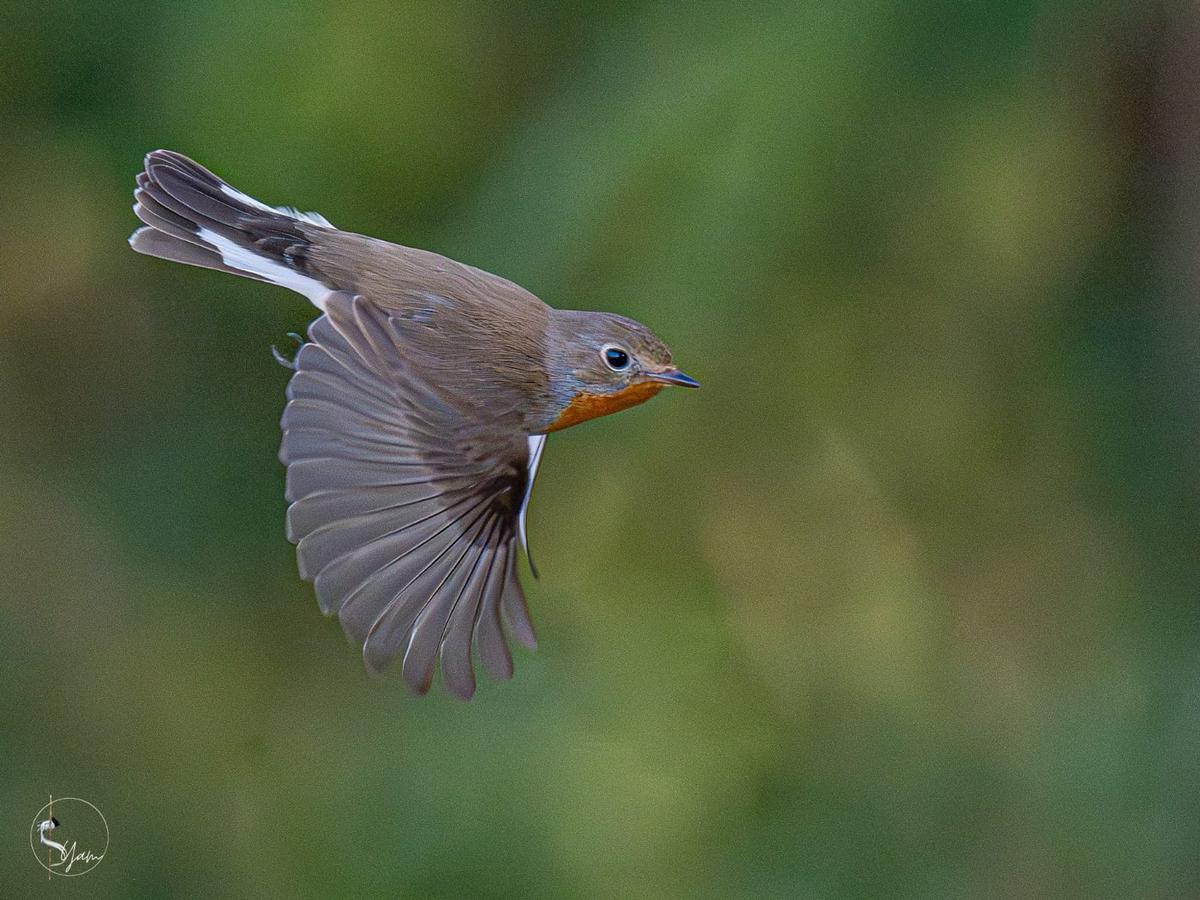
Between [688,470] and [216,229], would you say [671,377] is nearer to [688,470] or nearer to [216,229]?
[216,229]

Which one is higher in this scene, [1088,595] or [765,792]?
[1088,595]

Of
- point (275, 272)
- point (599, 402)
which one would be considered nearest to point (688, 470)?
point (599, 402)

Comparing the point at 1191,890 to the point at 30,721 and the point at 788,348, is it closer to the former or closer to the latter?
the point at 788,348

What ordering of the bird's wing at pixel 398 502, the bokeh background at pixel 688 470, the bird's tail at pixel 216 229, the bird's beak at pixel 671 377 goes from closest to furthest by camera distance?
the bird's wing at pixel 398 502 < the bird's beak at pixel 671 377 < the bird's tail at pixel 216 229 < the bokeh background at pixel 688 470

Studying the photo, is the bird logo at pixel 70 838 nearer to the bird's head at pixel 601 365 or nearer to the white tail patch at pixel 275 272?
the white tail patch at pixel 275 272

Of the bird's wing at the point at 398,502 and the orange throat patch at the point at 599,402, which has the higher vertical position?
the orange throat patch at the point at 599,402

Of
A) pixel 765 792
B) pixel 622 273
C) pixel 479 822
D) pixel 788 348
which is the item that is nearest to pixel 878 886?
pixel 765 792

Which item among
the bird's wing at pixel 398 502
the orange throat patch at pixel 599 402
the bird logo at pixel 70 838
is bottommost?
the bird logo at pixel 70 838

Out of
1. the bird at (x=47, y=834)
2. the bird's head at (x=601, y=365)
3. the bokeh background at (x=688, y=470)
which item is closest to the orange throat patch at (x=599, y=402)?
the bird's head at (x=601, y=365)
